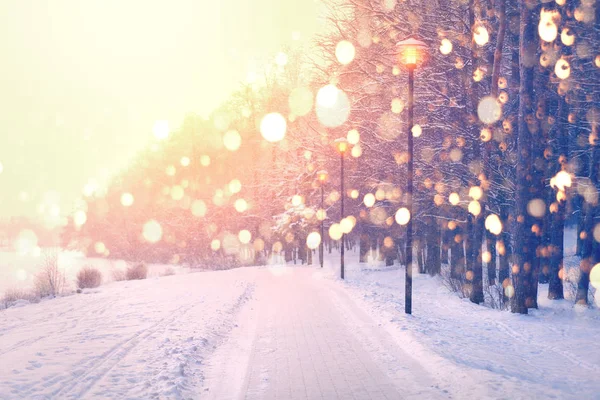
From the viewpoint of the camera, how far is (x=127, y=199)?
213ft

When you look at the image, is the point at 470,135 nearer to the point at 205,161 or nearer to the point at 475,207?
the point at 475,207

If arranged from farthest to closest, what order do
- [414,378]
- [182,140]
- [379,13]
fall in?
[182,140] < [379,13] < [414,378]

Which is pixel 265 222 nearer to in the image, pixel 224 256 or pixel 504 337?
pixel 224 256

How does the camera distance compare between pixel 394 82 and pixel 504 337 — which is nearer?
pixel 504 337

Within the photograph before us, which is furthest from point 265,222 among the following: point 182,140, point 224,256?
point 182,140

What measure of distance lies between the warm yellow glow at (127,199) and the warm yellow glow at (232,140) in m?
22.6

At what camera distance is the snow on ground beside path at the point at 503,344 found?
21.6ft

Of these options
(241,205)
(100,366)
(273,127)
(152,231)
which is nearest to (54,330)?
(100,366)

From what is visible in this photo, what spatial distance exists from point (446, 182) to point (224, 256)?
32.4 meters

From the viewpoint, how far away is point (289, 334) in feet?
33.4

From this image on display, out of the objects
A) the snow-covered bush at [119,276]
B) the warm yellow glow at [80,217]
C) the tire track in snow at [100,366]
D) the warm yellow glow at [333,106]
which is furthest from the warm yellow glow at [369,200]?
the warm yellow glow at [80,217]

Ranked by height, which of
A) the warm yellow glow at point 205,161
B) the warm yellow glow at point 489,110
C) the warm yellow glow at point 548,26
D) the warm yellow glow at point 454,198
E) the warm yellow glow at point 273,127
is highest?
the warm yellow glow at point 273,127

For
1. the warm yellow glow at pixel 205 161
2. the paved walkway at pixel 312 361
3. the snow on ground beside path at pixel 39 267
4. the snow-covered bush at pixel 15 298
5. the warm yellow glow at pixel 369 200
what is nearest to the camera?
the paved walkway at pixel 312 361

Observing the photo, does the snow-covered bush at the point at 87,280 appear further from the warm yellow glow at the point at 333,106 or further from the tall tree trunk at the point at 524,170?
the tall tree trunk at the point at 524,170
